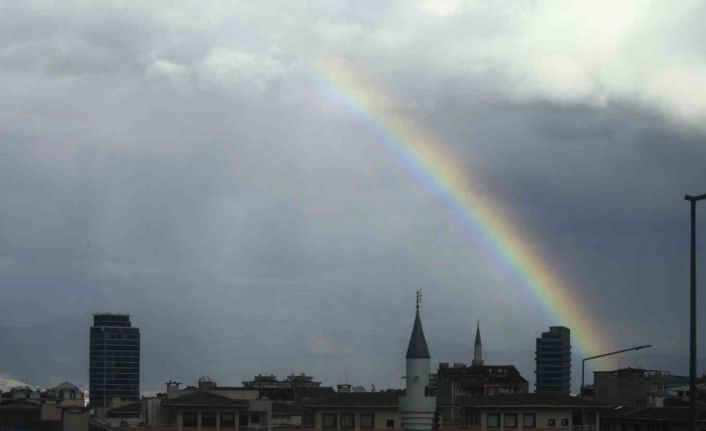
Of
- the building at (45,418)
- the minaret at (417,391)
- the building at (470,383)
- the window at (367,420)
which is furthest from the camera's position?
the building at (470,383)

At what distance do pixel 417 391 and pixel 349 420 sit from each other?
1584 cm

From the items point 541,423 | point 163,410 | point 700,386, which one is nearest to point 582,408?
point 541,423

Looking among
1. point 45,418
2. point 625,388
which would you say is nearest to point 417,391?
point 45,418

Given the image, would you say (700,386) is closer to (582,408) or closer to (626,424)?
(626,424)

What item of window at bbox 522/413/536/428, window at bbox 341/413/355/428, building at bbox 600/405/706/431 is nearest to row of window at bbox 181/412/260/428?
window at bbox 341/413/355/428

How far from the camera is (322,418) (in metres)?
120

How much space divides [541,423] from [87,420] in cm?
4658

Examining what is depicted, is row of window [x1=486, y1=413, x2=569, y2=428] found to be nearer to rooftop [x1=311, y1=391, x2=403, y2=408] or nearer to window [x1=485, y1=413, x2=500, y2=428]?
window [x1=485, y1=413, x2=500, y2=428]

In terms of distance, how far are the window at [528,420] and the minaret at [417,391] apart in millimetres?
17109

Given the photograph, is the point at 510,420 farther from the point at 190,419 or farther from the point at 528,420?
the point at 190,419

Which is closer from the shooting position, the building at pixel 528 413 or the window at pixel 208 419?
the window at pixel 208 419

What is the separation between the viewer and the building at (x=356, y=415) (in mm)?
119312

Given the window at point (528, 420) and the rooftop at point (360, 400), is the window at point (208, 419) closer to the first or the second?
the rooftop at point (360, 400)

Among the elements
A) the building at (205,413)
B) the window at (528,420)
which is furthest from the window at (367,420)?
the window at (528,420)
